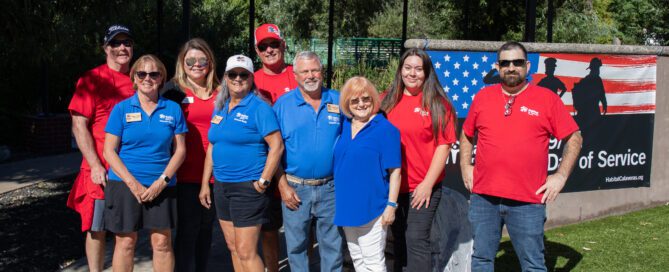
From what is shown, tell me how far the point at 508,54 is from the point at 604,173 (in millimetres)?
3639

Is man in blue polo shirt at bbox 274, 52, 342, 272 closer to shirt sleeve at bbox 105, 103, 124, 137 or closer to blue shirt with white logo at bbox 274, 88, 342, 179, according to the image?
blue shirt with white logo at bbox 274, 88, 342, 179

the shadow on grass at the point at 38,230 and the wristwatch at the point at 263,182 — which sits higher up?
the wristwatch at the point at 263,182

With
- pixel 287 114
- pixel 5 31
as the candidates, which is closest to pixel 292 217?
pixel 287 114

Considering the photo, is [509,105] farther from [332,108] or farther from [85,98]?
[85,98]

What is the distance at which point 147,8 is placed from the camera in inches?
611

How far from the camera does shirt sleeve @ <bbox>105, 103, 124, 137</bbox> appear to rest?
4125 millimetres

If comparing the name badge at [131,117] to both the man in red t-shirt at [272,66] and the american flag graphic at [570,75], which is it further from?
the american flag graphic at [570,75]

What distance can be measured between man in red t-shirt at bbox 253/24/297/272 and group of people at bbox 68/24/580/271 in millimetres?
278

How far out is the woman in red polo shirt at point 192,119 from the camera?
173 inches

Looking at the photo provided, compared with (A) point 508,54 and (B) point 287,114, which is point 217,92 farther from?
(A) point 508,54

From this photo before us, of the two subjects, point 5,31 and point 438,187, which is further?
point 5,31

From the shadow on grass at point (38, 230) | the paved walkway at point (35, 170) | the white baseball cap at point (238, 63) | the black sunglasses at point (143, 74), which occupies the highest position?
the white baseball cap at point (238, 63)

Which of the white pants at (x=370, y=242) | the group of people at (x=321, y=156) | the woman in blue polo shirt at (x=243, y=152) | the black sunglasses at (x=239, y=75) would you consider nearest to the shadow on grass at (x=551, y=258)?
the group of people at (x=321, y=156)

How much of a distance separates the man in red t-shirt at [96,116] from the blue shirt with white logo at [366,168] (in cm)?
147
